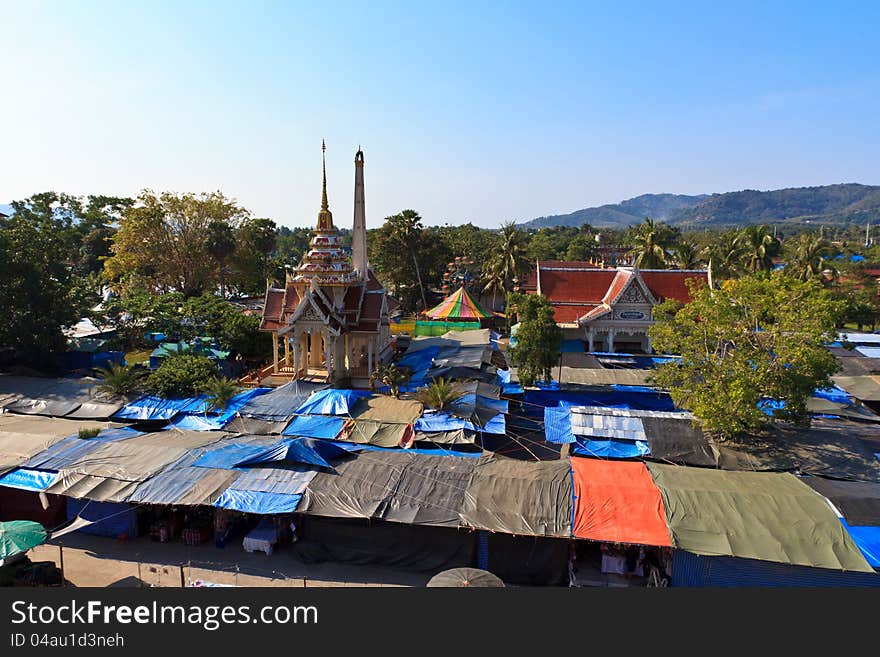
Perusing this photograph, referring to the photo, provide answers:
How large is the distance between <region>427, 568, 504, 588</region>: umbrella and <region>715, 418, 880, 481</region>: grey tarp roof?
8.82 metres

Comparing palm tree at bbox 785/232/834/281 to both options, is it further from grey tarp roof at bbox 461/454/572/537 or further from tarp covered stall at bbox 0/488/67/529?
tarp covered stall at bbox 0/488/67/529

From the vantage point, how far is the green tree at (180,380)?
21.7 m

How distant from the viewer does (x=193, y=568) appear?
13.3 m

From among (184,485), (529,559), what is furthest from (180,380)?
(529,559)

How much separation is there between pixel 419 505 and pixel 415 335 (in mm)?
25890

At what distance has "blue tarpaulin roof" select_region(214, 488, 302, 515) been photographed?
43.4 ft

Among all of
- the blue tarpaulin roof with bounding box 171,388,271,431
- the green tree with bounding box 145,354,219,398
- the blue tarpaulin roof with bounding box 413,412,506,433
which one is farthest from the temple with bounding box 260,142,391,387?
the blue tarpaulin roof with bounding box 413,412,506,433

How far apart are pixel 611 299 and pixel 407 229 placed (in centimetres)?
2400

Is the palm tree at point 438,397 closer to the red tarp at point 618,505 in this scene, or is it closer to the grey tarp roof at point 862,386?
the red tarp at point 618,505

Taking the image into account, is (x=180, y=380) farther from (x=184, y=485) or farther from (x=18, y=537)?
(x=18, y=537)

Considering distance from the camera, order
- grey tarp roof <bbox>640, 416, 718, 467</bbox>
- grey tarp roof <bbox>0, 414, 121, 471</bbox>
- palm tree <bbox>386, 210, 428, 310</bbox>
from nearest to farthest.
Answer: grey tarp roof <bbox>0, 414, 121, 471</bbox>, grey tarp roof <bbox>640, 416, 718, 467</bbox>, palm tree <bbox>386, 210, 428, 310</bbox>

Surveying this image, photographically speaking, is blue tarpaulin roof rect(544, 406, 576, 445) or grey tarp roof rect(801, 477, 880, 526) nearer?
grey tarp roof rect(801, 477, 880, 526)

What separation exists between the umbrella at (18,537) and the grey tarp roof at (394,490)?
17.0 feet

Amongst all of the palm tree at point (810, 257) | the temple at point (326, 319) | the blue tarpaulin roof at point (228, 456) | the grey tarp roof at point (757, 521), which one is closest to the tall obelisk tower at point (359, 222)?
the temple at point (326, 319)
